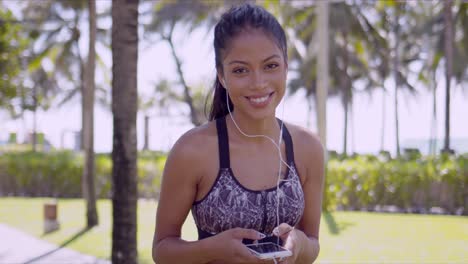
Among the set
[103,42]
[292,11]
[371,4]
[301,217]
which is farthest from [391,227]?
[103,42]

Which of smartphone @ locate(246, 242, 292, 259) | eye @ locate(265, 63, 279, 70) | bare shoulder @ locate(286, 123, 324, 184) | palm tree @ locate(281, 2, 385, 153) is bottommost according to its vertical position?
smartphone @ locate(246, 242, 292, 259)

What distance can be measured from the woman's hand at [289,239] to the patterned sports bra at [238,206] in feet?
0.16

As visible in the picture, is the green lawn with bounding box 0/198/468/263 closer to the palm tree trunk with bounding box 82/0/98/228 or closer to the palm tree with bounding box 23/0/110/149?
the palm tree trunk with bounding box 82/0/98/228

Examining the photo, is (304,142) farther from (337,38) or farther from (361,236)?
(337,38)

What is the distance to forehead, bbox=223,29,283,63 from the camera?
202cm

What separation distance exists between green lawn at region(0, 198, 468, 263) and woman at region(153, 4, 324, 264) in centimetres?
422

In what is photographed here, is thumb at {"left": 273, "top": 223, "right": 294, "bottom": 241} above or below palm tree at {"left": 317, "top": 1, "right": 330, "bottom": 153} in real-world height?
below

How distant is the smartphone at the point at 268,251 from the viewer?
184 cm

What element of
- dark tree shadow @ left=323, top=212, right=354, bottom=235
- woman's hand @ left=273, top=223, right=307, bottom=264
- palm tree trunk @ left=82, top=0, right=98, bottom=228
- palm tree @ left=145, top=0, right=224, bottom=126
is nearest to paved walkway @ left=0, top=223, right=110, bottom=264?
palm tree trunk @ left=82, top=0, right=98, bottom=228

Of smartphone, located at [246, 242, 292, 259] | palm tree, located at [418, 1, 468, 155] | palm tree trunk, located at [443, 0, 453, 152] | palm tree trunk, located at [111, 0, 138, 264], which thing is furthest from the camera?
palm tree, located at [418, 1, 468, 155]

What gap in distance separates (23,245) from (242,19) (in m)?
8.85

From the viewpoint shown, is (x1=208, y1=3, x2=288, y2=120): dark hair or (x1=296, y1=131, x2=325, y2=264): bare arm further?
(x1=296, y1=131, x2=325, y2=264): bare arm

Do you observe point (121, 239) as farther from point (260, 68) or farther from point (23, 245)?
point (23, 245)

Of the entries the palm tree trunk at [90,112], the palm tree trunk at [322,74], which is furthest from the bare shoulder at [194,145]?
the palm tree trunk at [322,74]
